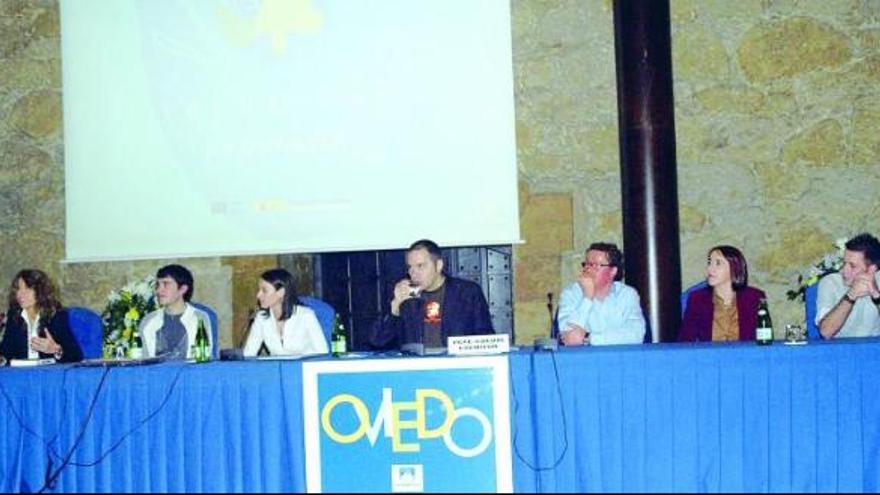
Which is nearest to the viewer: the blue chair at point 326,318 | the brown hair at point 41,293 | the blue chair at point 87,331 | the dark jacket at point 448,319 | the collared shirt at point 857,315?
the collared shirt at point 857,315

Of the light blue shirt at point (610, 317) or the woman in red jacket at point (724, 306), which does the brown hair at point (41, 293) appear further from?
the woman in red jacket at point (724, 306)

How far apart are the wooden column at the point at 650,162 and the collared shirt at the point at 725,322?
86cm

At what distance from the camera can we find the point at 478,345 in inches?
151

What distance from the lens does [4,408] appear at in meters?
4.04

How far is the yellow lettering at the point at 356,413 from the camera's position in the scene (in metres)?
3.78

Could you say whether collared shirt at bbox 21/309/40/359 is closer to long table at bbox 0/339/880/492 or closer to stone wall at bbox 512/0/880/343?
long table at bbox 0/339/880/492

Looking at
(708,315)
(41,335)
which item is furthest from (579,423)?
(41,335)

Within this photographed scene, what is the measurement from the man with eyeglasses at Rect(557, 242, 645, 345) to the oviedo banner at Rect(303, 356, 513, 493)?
751 mm

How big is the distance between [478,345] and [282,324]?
4.10 feet

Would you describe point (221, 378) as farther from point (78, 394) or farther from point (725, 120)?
point (725, 120)

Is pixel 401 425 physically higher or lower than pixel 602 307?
lower

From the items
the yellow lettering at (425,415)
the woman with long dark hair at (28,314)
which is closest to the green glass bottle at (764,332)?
the yellow lettering at (425,415)

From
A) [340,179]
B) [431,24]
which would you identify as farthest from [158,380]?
[431,24]

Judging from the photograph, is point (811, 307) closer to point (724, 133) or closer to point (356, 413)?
point (724, 133)
